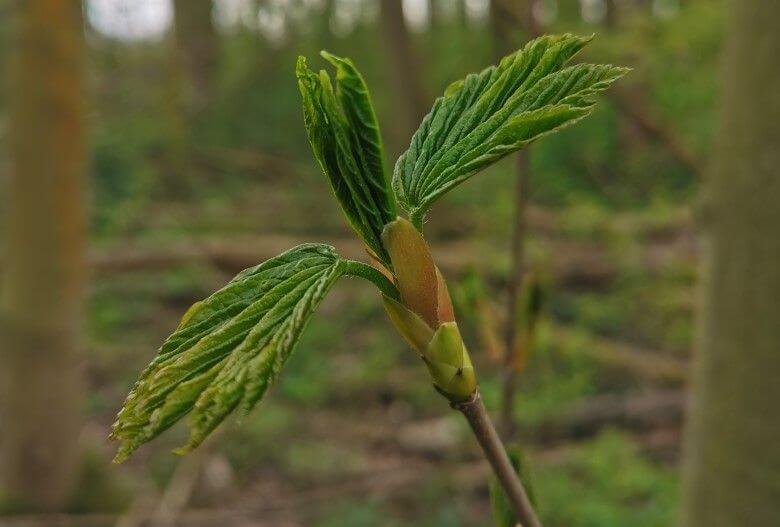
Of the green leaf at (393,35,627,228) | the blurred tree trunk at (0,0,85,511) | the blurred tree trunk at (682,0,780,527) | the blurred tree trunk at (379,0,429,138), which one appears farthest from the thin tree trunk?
the blurred tree trunk at (379,0,429,138)

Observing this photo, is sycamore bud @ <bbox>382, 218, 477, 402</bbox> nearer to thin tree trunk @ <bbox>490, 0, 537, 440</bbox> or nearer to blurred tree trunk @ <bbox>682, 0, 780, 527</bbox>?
thin tree trunk @ <bbox>490, 0, 537, 440</bbox>

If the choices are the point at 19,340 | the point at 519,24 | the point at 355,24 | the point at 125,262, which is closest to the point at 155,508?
the point at 19,340

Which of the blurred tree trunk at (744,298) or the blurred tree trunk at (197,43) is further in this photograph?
the blurred tree trunk at (197,43)

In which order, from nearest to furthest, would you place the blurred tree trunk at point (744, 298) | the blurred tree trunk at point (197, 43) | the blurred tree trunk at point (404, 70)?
1. the blurred tree trunk at point (744, 298)
2. the blurred tree trunk at point (404, 70)
3. the blurred tree trunk at point (197, 43)

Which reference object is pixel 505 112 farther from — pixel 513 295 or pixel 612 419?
pixel 612 419

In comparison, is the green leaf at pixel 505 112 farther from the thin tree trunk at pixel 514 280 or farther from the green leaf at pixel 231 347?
the thin tree trunk at pixel 514 280

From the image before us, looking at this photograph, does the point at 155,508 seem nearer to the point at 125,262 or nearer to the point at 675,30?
the point at 125,262

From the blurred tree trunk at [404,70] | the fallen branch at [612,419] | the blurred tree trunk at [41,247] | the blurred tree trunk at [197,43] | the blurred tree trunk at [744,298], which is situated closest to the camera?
the blurred tree trunk at [744,298]

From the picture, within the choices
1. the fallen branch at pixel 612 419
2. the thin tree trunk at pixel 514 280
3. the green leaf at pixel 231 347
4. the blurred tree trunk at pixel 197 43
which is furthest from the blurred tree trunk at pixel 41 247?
the blurred tree trunk at pixel 197 43
